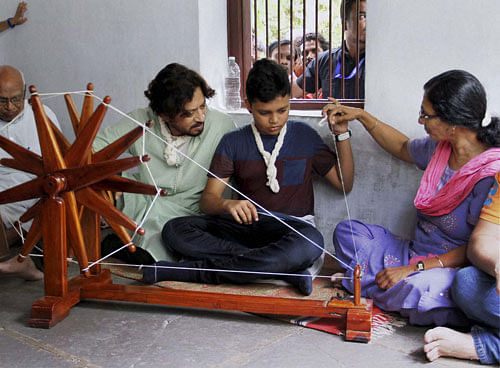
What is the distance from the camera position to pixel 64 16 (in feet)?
12.8

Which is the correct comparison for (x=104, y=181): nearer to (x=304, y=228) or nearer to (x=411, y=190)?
(x=304, y=228)

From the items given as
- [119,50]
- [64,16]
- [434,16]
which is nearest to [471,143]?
[434,16]

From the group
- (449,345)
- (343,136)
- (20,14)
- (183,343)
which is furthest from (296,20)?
(449,345)

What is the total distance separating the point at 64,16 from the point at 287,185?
209 cm

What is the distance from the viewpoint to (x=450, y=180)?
2281 mm

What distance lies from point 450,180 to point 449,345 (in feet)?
2.13

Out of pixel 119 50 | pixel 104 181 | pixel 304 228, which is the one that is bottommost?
pixel 304 228

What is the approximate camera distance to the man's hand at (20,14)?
13.4 ft

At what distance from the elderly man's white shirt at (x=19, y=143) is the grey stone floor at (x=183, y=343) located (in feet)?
3.14

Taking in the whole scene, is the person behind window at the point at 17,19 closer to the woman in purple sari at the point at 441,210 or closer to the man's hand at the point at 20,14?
the man's hand at the point at 20,14

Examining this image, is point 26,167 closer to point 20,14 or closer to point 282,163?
point 282,163

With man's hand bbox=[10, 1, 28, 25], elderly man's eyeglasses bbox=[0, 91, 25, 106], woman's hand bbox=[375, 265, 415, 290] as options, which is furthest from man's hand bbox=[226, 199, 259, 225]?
man's hand bbox=[10, 1, 28, 25]

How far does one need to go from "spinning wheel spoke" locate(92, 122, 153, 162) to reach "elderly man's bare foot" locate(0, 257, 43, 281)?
816 millimetres

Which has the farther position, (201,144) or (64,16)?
(64,16)
